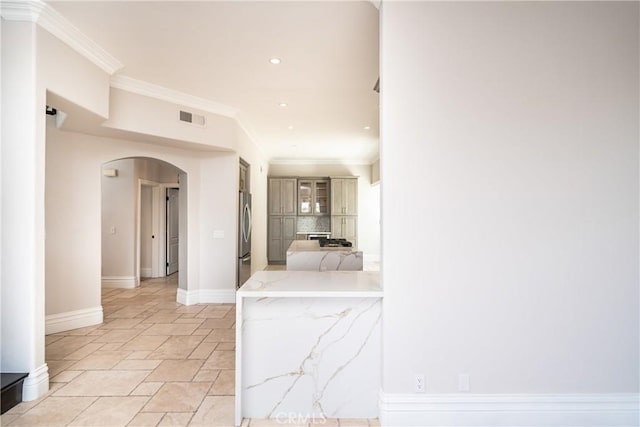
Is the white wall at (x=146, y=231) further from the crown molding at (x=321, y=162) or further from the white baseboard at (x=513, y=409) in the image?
the white baseboard at (x=513, y=409)

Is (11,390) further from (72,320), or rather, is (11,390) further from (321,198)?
(321,198)

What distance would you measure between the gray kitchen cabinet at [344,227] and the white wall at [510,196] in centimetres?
688

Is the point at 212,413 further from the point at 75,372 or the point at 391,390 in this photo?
the point at 75,372

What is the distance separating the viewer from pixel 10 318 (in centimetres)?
240

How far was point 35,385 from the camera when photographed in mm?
2465

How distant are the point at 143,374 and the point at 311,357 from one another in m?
1.66

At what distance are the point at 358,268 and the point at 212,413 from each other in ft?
7.58

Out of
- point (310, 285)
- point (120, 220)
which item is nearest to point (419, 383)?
point (310, 285)

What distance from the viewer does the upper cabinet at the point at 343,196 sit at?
8.93 m

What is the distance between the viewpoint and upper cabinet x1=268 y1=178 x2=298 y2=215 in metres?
9.01

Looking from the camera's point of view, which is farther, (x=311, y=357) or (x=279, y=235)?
(x=279, y=235)

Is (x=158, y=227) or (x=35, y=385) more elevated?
(x=158, y=227)

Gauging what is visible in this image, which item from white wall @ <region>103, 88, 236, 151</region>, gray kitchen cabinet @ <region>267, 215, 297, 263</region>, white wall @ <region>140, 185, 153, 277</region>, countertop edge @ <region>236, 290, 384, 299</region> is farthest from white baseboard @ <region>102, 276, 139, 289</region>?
countertop edge @ <region>236, 290, 384, 299</region>

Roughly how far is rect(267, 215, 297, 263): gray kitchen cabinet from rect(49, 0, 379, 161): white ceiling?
4.27 metres
